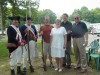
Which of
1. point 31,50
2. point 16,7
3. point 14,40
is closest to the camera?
point 14,40

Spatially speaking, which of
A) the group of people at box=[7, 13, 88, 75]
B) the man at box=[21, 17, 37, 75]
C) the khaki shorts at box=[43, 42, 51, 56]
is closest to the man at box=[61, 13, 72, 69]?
the group of people at box=[7, 13, 88, 75]

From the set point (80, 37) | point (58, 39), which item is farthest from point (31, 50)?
point (80, 37)

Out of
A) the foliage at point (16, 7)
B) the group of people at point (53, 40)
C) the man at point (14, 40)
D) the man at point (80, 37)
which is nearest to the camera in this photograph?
the man at point (14, 40)

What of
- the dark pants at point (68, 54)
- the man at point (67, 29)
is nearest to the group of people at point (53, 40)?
the man at point (67, 29)

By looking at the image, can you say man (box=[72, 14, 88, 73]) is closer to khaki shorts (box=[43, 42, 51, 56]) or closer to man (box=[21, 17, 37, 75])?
khaki shorts (box=[43, 42, 51, 56])

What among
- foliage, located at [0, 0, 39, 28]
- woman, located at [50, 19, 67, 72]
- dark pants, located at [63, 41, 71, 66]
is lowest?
dark pants, located at [63, 41, 71, 66]

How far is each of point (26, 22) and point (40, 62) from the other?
241 centimetres

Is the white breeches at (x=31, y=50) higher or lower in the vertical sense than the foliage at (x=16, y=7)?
lower

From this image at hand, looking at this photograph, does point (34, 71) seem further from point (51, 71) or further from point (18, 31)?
point (18, 31)

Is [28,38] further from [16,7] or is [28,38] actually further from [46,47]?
[16,7]

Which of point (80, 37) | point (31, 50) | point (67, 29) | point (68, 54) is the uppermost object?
point (67, 29)

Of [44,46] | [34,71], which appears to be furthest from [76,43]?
[34,71]

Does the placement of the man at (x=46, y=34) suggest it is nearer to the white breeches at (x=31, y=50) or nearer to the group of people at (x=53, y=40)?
the group of people at (x=53, y=40)

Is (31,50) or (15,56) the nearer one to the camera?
(15,56)
